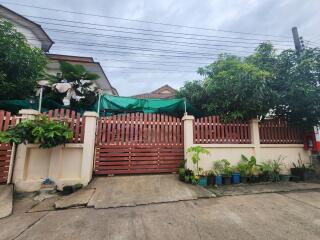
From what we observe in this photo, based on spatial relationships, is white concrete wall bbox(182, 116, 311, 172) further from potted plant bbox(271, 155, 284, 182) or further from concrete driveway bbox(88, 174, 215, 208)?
concrete driveway bbox(88, 174, 215, 208)

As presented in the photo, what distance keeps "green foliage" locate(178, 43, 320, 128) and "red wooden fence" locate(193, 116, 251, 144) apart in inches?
12.5

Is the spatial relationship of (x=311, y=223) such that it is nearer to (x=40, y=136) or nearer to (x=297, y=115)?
(x=297, y=115)

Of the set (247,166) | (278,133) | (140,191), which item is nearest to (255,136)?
(278,133)

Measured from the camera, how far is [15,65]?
627 centimetres

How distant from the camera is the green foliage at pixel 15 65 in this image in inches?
237

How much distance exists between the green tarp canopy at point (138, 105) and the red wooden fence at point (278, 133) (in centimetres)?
287

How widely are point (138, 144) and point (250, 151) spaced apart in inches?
148

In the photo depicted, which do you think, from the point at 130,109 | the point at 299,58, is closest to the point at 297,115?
the point at 299,58

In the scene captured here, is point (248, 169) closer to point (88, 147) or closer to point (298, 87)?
point (298, 87)

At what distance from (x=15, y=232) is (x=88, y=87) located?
Result: 5.59 metres

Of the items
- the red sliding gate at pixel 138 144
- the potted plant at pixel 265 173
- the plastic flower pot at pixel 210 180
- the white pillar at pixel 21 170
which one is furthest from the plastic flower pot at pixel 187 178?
the white pillar at pixel 21 170

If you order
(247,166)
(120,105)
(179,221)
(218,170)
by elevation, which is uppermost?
(120,105)

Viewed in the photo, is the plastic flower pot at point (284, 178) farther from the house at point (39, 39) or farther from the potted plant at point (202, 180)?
the house at point (39, 39)

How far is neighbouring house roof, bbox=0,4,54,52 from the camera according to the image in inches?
416
